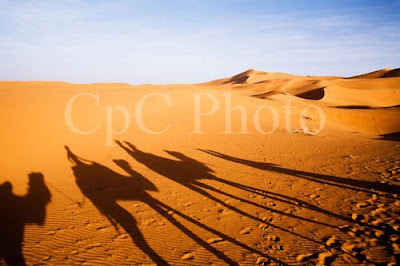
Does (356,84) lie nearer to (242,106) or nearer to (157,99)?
(242,106)

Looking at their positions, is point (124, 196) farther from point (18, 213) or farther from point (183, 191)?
point (18, 213)

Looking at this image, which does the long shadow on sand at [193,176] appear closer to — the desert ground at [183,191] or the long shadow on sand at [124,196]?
the desert ground at [183,191]

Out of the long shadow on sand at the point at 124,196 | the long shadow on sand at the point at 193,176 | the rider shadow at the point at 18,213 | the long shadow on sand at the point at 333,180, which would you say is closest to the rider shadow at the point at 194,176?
the long shadow on sand at the point at 193,176

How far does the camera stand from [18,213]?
5656mm

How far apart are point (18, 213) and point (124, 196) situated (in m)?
2.33

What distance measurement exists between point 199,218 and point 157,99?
13.9 m

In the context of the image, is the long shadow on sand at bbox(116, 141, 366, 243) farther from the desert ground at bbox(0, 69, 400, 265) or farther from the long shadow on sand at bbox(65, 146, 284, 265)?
the long shadow on sand at bbox(65, 146, 284, 265)

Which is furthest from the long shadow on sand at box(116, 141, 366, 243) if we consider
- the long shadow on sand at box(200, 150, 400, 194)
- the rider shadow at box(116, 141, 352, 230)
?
the long shadow on sand at box(200, 150, 400, 194)

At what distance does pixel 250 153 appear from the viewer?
10352 millimetres

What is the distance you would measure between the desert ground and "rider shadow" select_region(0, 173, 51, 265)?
0.10 ft

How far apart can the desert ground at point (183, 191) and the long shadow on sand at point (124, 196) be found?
3cm

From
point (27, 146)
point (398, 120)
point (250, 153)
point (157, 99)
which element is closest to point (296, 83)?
point (398, 120)

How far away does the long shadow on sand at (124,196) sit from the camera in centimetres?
456

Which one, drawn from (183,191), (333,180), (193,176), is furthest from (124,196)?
(333,180)
